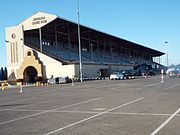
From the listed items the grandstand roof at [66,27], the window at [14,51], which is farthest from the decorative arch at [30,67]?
the grandstand roof at [66,27]

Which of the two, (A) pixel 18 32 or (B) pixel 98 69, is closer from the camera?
(A) pixel 18 32

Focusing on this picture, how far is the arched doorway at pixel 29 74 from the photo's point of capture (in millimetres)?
66881

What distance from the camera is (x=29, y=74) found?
68625 mm

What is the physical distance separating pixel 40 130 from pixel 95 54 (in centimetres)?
8244

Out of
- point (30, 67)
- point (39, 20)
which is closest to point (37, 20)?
point (39, 20)

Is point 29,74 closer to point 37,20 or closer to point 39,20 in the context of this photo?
point 37,20

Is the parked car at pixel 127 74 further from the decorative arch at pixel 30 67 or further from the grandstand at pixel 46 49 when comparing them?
the decorative arch at pixel 30 67

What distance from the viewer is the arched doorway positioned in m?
66.9

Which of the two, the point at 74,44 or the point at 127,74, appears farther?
the point at 74,44

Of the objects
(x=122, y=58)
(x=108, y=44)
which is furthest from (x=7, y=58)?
(x=122, y=58)

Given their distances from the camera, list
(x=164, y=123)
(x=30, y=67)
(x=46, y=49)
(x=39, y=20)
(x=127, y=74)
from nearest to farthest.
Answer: (x=164, y=123) → (x=39, y=20) → (x=30, y=67) → (x=46, y=49) → (x=127, y=74)

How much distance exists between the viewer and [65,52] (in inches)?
3034

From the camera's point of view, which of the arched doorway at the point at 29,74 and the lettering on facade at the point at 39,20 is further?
the arched doorway at the point at 29,74

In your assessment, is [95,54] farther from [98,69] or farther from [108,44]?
[98,69]
